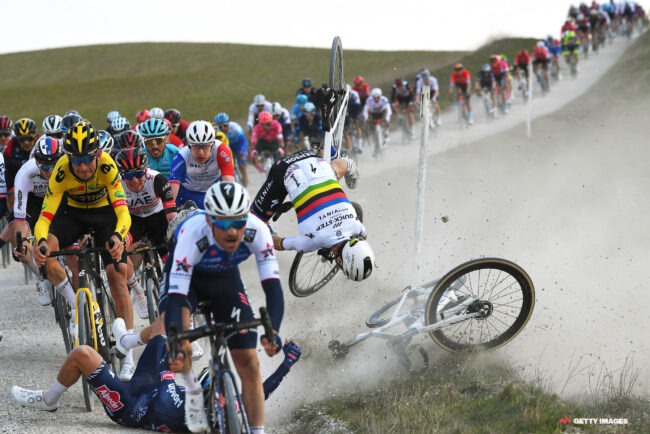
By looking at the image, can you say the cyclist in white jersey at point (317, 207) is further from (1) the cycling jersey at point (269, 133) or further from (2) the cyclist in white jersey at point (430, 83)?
(2) the cyclist in white jersey at point (430, 83)

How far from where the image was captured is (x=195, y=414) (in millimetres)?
5352

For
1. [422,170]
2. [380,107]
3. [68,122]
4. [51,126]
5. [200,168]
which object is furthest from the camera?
[380,107]

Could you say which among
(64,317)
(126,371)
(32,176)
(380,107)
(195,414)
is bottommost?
(126,371)

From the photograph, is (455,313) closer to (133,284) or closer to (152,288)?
(152,288)

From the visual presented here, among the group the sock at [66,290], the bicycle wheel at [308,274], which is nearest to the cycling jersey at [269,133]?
the bicycle wheel at [308,274]

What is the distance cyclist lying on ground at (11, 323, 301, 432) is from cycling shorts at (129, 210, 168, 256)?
244cm

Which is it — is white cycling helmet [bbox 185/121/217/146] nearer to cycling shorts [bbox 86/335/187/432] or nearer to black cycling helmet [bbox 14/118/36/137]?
black cycling helmet [bbox 14/118/36/137]

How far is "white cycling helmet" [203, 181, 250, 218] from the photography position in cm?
503

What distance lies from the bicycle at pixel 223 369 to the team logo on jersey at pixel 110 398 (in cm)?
123

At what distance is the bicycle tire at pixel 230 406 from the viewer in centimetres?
491

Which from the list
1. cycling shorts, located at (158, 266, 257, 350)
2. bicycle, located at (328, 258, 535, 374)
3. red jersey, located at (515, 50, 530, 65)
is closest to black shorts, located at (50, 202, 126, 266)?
cycling shorts, located at (158, 266, 257, 350)

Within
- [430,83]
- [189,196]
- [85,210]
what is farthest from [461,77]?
[85,210]

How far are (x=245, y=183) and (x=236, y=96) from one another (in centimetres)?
3631

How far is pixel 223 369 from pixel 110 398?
1.57m
